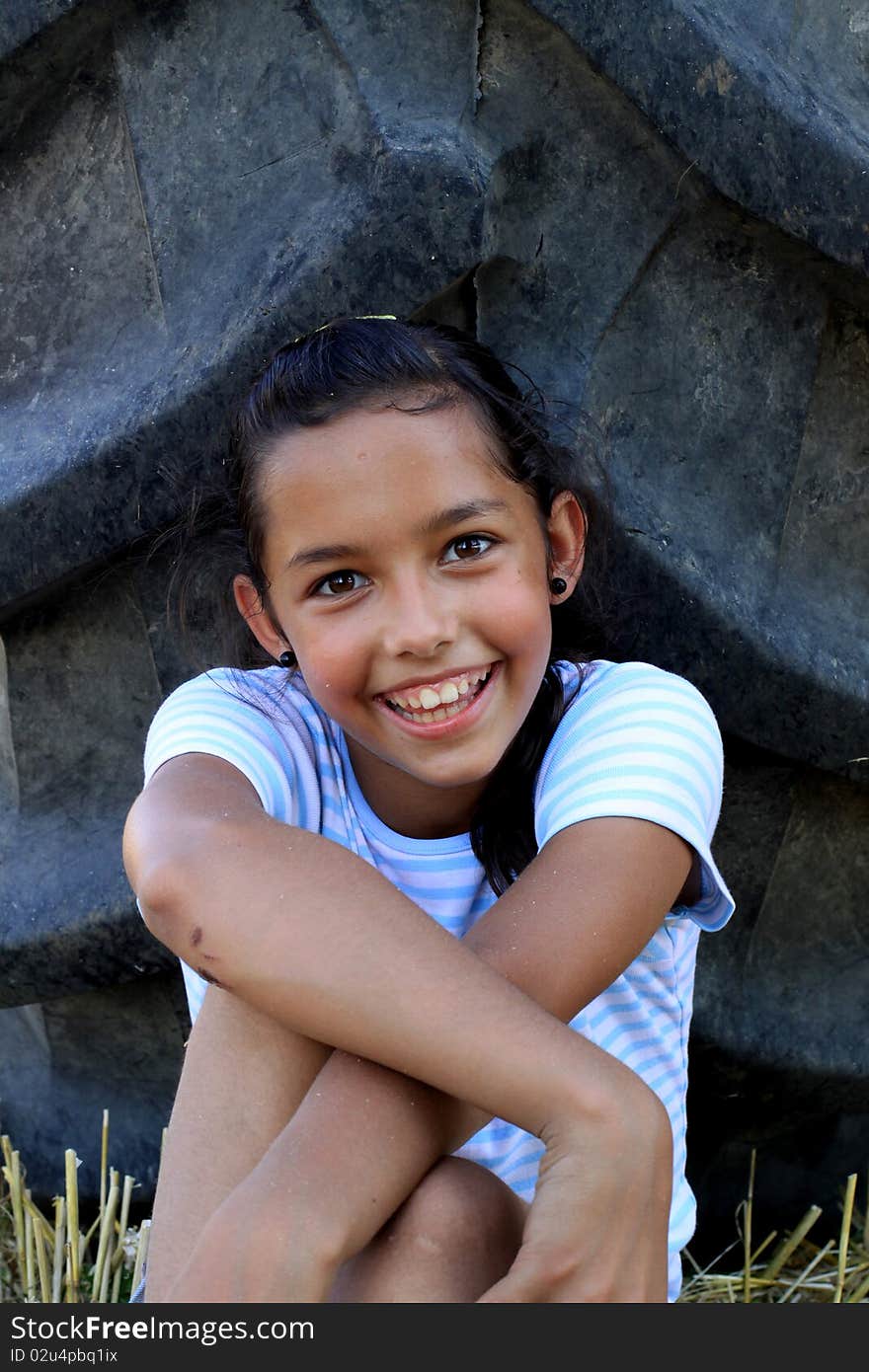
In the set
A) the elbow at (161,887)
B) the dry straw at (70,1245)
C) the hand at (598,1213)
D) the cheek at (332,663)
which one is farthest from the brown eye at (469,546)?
the dry straw at (70,1245)

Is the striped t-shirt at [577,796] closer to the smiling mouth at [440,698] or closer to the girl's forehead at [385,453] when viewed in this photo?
the smiling mouth at [440,698]

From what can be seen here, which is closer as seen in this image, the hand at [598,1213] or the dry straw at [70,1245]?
the hand at [598,1213]

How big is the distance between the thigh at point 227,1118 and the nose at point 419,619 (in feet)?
1.05

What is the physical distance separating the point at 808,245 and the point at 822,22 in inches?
8.3

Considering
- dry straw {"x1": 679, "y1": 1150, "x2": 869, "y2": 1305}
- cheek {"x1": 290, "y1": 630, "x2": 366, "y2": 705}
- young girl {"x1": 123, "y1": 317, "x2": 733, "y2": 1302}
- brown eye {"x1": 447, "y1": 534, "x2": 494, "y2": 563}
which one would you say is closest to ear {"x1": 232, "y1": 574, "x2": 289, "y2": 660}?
young girl {"x1": 123, "y1": 317, "x2": 733, "y2": 1302}

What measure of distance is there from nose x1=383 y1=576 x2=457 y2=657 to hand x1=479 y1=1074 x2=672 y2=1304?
394mm

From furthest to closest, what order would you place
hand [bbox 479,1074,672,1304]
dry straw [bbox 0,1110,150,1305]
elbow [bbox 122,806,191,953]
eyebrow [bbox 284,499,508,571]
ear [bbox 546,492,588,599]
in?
dry straw [bbox 0,1110,150,1305] → ear [bbox 546,492,588,599] → eyebrow [bbox 284,499,508,571] → elbow [bbox 122,806,191,953] → hand [bbox 479,1074,672,1304]

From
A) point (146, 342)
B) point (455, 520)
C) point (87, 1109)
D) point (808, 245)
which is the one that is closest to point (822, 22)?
point (808, 245)

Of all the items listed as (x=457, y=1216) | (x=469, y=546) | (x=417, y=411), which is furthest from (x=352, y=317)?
(x=457, y=1216)

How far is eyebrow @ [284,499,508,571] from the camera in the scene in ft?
4.45

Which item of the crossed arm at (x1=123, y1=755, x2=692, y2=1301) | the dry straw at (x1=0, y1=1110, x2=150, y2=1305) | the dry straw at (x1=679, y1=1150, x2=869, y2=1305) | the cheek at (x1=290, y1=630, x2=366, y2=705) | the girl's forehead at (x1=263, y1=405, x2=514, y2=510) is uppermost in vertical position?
the girl's forehead at (x1=263, y1=405, x2=514, y2=510)

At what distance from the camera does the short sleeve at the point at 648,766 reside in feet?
4.37

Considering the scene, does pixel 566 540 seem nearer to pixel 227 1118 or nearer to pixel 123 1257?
pixel 227 1118

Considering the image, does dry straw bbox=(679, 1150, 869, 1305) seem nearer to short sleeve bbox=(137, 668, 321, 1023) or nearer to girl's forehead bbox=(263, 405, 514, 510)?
short sleeve bbox=(137, 668, 321, 1023)
